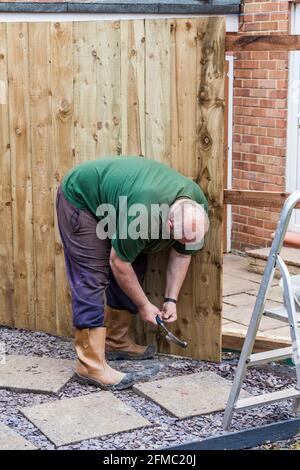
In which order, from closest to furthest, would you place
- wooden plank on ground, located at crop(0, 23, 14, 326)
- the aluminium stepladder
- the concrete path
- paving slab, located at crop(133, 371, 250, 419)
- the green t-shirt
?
1. the aluminium stepladder
2. paving slab, located at crop(133, 371, 250, 419)
3. the green t-shirt
4. wooden plank on ground, located at crop(0, 23, 14, 326)
5. the concrete path

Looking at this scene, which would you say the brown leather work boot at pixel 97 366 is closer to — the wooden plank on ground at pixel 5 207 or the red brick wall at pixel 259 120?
the wooden plank on ground at pixel 5 207

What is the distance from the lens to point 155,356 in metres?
5.52

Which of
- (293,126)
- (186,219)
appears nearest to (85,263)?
(186,219)

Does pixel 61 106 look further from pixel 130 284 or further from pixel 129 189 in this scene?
pixel 130 284

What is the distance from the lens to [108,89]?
17.9 feet

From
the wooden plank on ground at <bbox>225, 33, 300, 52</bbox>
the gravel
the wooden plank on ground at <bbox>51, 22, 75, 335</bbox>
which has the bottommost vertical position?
the gravel

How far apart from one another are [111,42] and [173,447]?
266 centimetres

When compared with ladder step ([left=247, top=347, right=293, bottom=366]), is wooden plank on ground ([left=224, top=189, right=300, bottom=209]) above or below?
above

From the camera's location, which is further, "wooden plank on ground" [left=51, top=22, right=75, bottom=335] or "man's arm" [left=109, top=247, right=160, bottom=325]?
"wooden plank on ground" [left=51, top=22, right=75, bottom=335]

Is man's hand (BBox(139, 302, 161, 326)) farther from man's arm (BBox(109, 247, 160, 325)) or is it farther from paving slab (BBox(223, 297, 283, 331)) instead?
paving slab (BBox(223, 297, 283, 331))

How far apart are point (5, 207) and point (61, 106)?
0.90 m

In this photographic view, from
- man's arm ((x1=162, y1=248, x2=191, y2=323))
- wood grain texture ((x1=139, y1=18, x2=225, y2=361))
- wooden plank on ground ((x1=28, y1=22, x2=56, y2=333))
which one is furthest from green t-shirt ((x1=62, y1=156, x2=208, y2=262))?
wooden plank on ground ((x1=28, y1=22, x2=56, y2=333))

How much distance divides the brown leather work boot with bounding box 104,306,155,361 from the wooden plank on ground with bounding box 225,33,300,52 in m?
1.84

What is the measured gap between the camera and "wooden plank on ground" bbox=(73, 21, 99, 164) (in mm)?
5441
